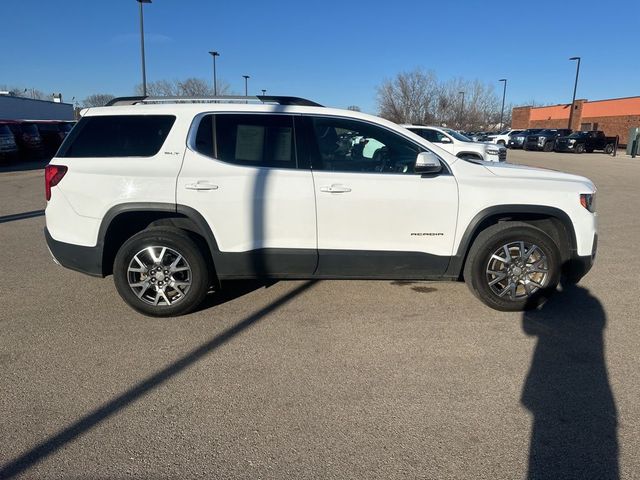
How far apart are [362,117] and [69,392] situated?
125 inches

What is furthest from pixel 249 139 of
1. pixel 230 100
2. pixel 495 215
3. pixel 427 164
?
pixel 495 215

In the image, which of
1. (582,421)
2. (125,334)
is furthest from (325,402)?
(125,334)

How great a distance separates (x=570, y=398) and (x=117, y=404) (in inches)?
113

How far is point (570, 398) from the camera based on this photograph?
9.95 ft

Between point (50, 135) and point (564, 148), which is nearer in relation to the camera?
point (50, 135)

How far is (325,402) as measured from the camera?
9.86ft

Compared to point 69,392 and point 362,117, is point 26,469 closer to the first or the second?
point 69,392

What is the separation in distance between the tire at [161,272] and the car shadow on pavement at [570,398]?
9.02ft

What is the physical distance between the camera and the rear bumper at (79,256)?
420cm

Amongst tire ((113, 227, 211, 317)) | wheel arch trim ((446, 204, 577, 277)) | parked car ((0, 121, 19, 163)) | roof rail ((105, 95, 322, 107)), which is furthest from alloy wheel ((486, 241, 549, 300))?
parked car ((0, 121, 19, 163))

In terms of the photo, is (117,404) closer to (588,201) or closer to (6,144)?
(588,201)

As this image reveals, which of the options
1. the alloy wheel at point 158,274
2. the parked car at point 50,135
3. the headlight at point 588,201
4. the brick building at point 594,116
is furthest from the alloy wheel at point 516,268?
the brick building at point 594,116

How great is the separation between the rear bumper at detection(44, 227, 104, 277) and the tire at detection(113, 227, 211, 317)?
20 centimetres

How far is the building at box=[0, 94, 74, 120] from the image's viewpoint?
1494 inches
